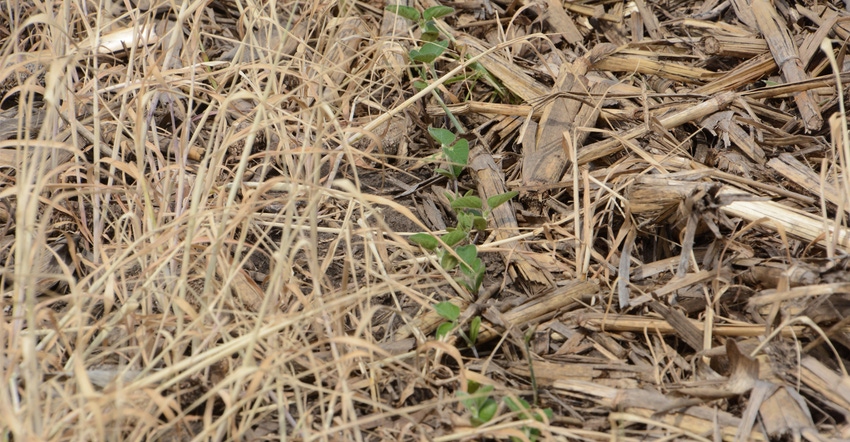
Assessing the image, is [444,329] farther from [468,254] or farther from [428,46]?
[428,46]

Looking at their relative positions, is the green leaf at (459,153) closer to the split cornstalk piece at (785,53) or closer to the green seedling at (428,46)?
the green seedling at (428,46)

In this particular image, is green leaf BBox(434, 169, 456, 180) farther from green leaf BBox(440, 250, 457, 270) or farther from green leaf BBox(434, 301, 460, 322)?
green leaf BBox(434, 301, 460, 322)

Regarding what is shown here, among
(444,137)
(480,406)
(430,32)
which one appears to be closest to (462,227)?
(444,137)

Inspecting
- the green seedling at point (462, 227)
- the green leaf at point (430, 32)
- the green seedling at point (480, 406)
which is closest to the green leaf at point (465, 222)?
the green seedling at point (462, 227)

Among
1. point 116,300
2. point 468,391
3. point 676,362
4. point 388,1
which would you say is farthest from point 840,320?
point 388,1

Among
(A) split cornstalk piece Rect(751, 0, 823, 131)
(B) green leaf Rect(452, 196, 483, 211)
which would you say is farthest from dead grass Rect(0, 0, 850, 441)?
(B) green leaf Rect(452, 196, 483, 211)

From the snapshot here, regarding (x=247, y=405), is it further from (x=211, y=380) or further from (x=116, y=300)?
(x=116, y=300)
